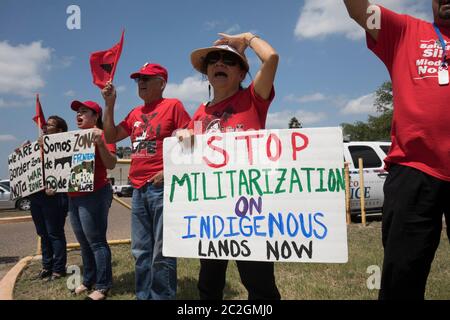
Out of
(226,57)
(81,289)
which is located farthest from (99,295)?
(226,57)

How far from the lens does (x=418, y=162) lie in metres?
1.80

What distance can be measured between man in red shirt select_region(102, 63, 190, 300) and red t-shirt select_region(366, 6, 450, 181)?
162 centimetres

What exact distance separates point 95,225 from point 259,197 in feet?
6.84

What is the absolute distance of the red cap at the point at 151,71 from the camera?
10.00ft

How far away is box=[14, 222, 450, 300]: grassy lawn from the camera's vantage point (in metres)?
3.44

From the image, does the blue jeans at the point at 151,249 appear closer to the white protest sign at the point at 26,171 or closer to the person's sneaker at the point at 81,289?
the person's sneaker at the point at 81,289

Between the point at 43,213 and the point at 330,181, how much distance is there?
3774 mm

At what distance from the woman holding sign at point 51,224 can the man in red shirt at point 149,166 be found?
5.92ft

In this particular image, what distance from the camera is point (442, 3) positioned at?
6.29 ft

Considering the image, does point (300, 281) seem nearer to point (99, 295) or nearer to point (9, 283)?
point (99, 295)

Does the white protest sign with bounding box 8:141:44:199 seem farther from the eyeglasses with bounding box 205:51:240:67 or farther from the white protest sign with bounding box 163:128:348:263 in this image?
the eyeglasses with bounding box 205:51:240:67

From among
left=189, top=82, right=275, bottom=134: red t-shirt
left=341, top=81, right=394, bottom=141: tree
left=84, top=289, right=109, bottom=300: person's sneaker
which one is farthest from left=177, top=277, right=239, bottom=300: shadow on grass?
left=341, top=81, right=394, bottom=141: tree
